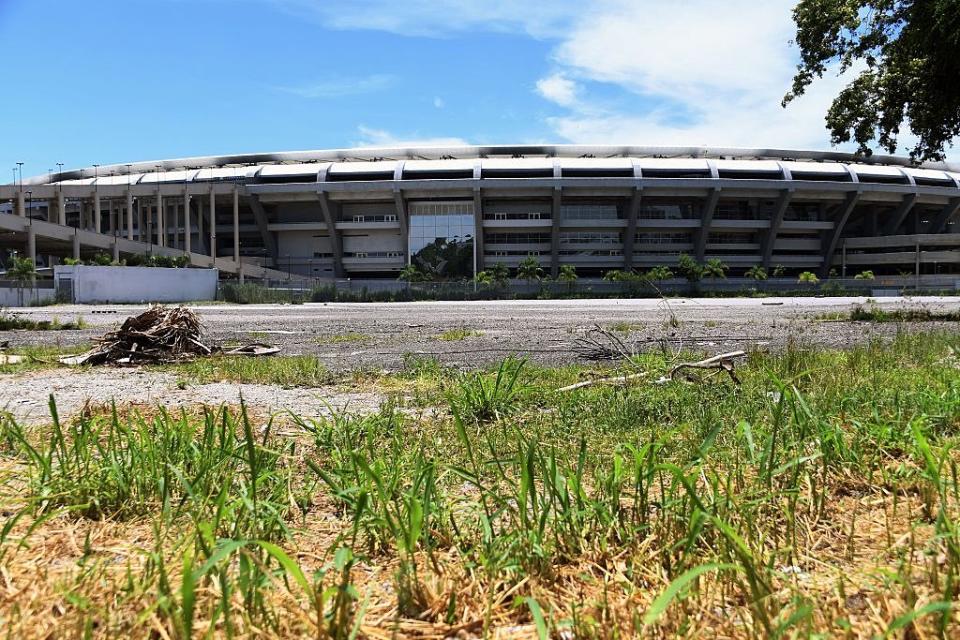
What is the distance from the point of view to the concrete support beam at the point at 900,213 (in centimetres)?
7106

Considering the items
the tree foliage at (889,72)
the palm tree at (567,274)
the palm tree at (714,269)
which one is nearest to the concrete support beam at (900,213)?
the palm tree at (714,269)

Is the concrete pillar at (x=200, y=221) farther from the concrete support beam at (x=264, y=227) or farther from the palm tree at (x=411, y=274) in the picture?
the palm tree at (x=411, y=274)

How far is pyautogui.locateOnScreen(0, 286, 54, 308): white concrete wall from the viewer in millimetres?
35344

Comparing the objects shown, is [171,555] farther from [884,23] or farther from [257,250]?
[257,250]

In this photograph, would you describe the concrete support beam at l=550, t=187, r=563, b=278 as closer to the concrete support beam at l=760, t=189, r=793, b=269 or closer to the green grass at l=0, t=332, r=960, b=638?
the concrete support beam at l=760, t=189, r=793, b=269

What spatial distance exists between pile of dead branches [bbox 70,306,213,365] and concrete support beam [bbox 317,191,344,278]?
5992cm

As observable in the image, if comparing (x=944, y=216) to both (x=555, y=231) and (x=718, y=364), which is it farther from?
(x=718, y=364)

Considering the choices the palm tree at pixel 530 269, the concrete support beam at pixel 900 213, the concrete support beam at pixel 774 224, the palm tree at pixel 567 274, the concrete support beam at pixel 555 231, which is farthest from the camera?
the concrete support beam at pixel 900 213

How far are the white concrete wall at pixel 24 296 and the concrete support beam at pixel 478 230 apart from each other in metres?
38.6

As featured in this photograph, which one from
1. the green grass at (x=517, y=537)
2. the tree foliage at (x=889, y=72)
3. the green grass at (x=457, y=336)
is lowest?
the green grass at (x=457, y=336)

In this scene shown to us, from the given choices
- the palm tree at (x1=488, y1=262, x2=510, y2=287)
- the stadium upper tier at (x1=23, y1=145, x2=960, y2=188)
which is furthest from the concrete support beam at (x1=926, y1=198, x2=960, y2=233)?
the palm tree at (x1=488, y1=262, x2=510, y2=287)

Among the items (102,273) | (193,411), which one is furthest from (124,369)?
(102,273)

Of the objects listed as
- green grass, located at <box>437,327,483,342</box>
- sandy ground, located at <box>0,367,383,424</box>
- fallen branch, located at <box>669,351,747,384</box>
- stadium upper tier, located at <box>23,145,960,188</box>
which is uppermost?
stadium upper tier, located at <box>23,145,960,188</box>

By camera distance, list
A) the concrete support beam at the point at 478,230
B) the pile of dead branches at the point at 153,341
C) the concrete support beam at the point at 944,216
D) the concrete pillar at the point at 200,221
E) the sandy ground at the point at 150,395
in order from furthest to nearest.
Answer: the concrete support beam at the point at 944,216 < the concrete pillar at the point at 200,221 < the concrete support beam at the point at 478,230 < the pile of dead branches at the point at 153,341 < the sandy ground at the point at 150,395
